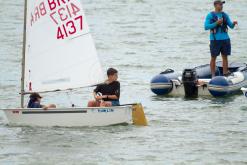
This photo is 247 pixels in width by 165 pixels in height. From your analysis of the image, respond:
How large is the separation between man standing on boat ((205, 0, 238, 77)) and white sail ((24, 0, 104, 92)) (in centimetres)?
430

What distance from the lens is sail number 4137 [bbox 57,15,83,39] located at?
806 inches

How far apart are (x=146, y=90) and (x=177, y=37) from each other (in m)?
15.4

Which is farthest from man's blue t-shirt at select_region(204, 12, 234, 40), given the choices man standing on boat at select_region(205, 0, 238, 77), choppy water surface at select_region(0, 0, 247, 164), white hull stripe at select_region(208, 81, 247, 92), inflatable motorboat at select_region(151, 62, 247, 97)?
choppy water surface at select_region(0, 0, 247, 164)

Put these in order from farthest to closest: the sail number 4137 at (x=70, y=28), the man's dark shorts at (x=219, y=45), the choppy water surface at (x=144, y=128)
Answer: the man's dark shorts at (x=219, y=45) < the sail number 4137 at (x=70, y=28) < the choppy water surface at (x=144, y=128)

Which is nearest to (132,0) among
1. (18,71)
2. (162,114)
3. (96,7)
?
(96,7)

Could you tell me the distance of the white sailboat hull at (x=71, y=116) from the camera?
19578 mm

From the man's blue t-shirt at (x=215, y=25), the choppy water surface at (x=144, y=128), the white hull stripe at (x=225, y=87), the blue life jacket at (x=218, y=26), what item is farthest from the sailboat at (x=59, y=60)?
the blue life jacket at (x=218, y=26)

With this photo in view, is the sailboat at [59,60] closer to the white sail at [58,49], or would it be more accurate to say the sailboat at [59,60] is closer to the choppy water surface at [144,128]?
the white sail at [58,49]

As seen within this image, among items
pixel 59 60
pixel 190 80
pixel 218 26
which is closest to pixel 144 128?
pixel 59 60

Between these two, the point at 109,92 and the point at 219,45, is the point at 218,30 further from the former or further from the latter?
the point at 109,92

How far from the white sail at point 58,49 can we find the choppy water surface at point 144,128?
114cm

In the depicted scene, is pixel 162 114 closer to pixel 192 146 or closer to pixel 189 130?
pixel 189 130

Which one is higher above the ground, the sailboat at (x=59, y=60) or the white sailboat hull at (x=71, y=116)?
the sailboat at (x=59, y=60)

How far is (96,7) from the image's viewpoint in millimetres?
53875
